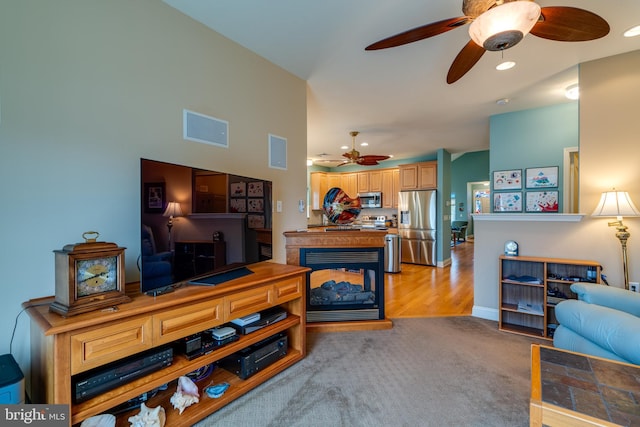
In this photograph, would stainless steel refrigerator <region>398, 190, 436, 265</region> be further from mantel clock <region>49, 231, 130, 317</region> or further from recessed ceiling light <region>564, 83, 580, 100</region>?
mantel clock <region>49, 231, 130, 317</region>

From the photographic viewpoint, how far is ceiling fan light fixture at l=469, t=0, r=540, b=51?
4.19 ft

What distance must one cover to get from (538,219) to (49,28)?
414cm

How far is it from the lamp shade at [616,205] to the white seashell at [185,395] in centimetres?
342

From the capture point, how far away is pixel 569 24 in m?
1.52

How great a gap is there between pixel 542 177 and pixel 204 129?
3872mm

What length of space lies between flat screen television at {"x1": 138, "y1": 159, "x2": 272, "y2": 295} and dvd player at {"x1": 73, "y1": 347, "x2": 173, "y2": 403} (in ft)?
1.06

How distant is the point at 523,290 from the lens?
119 inches

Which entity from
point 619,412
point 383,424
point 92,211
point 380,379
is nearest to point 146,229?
point 92,211

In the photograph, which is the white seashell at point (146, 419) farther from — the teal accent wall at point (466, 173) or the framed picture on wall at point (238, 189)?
the teal accent wall at point (466, 173)

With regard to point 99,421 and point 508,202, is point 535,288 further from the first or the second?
Result: point 99,421

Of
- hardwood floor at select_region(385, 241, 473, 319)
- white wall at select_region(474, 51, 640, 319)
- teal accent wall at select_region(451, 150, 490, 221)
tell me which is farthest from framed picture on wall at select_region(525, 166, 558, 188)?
teal accent wall at select_region(451, 150, 490, 221)

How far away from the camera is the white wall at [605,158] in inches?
93.4

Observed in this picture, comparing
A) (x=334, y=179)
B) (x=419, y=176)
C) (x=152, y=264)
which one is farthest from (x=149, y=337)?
(x=334, y=179)

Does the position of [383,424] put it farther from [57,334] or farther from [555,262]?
[555,262]
